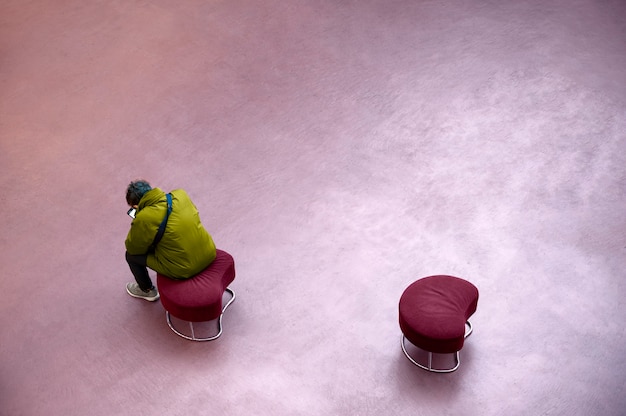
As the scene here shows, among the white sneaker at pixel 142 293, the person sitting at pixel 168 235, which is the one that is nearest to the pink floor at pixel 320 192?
the white sneaker at pixel 142 293

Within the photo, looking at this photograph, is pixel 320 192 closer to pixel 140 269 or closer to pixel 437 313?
pixel 140 269

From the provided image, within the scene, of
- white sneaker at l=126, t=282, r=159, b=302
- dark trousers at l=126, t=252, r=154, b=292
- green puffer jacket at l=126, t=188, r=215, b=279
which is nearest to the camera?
green puffer jacket at l=126, t=188, r=215, b=279

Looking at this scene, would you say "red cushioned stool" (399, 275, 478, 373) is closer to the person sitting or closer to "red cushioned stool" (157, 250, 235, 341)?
"red cushioned stool" (157, 250, 235, 341)

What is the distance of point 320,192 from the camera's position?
27.4 ft

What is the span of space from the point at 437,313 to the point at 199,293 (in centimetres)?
192

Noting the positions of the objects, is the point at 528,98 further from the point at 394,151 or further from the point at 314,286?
the point at 314,286

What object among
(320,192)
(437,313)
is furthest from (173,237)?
(437,313)

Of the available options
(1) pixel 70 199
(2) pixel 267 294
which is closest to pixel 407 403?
(2) pixel 267 294

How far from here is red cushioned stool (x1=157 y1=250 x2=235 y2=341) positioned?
6.86 metres

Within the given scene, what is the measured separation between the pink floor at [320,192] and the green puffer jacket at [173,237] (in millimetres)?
651

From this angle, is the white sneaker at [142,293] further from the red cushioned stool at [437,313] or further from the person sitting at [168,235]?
the red cushioned stool at [437,313]

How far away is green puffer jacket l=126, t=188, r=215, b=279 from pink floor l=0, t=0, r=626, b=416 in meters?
0.65

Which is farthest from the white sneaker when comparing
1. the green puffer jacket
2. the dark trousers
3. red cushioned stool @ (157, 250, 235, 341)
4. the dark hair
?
the dark hair

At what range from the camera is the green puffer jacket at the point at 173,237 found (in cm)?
679
